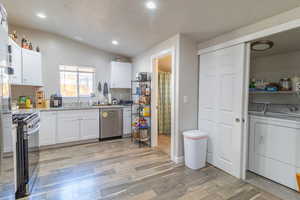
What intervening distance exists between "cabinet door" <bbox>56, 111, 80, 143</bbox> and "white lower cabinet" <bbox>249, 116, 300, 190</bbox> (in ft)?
12.2

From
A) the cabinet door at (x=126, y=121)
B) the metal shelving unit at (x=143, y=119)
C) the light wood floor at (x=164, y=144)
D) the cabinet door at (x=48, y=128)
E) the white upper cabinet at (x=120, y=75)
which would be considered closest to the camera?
the cabinet door at (x=48, y=128)

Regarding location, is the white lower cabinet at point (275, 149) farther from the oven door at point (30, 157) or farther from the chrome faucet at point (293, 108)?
the oven door at point (30, 157)

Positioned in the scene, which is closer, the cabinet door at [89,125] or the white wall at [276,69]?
the white wall at [276,69]

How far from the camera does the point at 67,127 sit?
365cm

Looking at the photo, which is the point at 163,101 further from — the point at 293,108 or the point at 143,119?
→ the point at 293,108

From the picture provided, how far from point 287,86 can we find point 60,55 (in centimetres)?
509

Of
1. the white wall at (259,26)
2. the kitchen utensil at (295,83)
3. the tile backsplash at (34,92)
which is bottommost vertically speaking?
the tile backsplash at (34,92)

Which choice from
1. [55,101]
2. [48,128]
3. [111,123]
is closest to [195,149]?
[111,123]

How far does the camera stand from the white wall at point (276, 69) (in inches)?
105

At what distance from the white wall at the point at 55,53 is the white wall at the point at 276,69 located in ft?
13.4

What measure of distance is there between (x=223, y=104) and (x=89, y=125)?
10.4 feet

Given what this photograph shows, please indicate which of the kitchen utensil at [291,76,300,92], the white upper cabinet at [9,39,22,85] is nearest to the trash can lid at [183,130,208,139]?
the kitchen utensil at [291,76,300,92]

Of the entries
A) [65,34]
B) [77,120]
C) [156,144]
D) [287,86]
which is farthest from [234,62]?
[65,34]

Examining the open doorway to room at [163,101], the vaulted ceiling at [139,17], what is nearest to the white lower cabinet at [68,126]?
the open doorway to room at [163,101]
